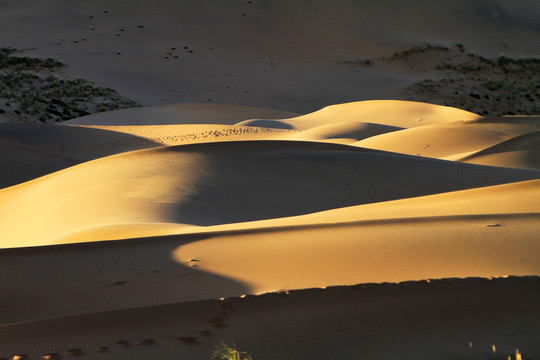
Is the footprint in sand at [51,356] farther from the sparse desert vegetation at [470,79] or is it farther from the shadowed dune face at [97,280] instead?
the sparse desert vegetation at [470,79]

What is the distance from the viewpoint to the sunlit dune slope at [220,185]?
6480 mm

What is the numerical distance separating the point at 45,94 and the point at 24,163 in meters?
13.6

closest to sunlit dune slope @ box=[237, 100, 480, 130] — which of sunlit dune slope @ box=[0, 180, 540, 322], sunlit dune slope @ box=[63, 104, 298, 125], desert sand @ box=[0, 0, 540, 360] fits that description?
desert sand @ box=[0, 0, 540, 360]

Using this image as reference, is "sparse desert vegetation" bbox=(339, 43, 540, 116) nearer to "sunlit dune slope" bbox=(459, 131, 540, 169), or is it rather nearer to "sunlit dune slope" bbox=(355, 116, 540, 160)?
"sunlit dune slope" bbox=(355, 116, 540, 160)

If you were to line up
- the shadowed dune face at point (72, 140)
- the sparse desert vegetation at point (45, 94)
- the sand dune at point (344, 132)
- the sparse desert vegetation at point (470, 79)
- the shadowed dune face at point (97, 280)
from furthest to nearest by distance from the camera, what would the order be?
1. the sparse desert vegetation at point (470, 79)
2. the sparse desert vegetation at point (45, 94)
3. the shadowed dune face at point (72, 140)
4. the sand dune at point (344, 132)
5. the shadowed dune face at point (97, 280)

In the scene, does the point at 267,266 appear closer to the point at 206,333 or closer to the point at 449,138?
the point at 206,333

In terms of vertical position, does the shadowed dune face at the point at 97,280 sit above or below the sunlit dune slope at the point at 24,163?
below

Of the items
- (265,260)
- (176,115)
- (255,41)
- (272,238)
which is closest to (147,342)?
(265,260)

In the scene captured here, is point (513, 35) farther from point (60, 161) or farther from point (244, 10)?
point (60, 161)

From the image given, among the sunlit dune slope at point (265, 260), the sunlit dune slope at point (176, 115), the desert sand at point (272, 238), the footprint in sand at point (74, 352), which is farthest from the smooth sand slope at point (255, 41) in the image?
the footprint in sand at point (74, 352)

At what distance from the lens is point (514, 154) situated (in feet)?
34.2

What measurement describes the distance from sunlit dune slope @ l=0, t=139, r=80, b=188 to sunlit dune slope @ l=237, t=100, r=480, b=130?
5417mm

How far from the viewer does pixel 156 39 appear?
37.4 m

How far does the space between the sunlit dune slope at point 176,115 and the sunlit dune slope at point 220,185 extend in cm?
1050
